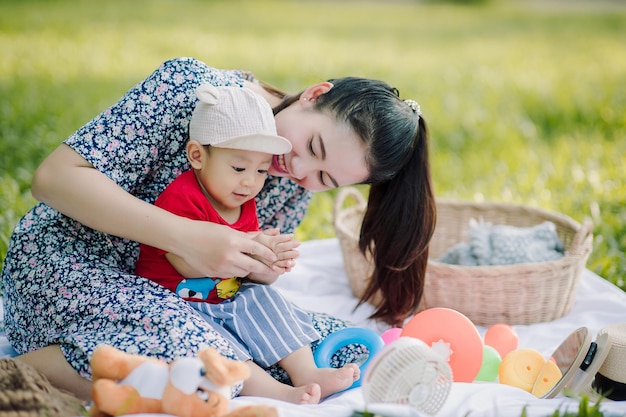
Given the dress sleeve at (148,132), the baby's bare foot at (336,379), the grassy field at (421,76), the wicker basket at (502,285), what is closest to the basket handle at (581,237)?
the wicker basket at (502,285)

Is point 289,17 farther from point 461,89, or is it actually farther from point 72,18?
point 461,89

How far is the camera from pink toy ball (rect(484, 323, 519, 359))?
2.51 metres

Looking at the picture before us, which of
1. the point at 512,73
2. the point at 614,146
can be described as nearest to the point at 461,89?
the point at 512,73

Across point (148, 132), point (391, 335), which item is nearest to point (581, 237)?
point (391, 335)

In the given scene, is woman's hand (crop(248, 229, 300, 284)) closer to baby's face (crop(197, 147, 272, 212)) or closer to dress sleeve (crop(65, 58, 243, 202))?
baby's face (crop(197, 147, 272, 212))

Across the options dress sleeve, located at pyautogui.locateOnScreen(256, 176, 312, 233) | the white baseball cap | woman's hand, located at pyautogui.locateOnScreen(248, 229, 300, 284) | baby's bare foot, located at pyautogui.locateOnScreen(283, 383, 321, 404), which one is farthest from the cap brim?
baby's bare foot, located at pyautogui.locateOnScreen(283, 383, 321, 404)

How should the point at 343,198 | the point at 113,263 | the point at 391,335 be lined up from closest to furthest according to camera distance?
1. the point at 113,263
2. the point at 391,335
3. the point at 343,198

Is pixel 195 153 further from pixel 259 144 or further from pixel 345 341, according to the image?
pixel 345 341

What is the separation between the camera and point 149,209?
200 centimetres

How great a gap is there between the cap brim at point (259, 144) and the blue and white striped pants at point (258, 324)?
16.6 inches

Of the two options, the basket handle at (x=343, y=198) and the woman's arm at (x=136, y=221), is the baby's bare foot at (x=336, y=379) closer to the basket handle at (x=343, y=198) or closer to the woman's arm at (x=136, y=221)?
the woman's arm at (x=136, y=221)

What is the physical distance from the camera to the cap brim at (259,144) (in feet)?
6.62

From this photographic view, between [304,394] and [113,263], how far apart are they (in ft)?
2.43

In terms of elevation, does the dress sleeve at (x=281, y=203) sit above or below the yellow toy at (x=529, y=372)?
above
